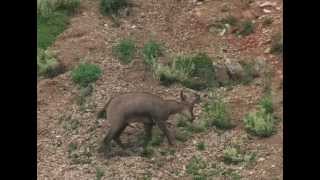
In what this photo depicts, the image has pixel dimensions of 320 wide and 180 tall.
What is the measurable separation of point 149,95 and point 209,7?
354 centimetres

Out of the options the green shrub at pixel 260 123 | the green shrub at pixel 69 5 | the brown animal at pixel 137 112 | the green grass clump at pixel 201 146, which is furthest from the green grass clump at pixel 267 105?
the green shrub at pixel 69 5

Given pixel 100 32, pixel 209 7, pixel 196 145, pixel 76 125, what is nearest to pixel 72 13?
pixel 100 32

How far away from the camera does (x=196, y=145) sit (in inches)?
402

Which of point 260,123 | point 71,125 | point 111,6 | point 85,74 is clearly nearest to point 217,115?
point 260,123

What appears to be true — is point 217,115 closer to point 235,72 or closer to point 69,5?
point 235,72

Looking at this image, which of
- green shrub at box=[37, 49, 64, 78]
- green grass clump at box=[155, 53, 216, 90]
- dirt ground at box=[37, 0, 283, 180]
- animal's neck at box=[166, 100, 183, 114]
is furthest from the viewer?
green shrub at box=[37, 49, 64, 78]

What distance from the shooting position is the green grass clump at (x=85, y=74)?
1145 centimetres

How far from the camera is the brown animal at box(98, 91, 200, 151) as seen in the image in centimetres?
A: 989

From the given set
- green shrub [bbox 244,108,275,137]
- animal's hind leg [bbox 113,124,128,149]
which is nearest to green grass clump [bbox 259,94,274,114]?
green shrub [bbox 244,108,275,137]

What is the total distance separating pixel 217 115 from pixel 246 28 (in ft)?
7.90

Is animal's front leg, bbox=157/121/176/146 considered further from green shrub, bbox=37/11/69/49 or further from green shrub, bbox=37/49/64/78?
green shrub, bbox=37/11/69/49

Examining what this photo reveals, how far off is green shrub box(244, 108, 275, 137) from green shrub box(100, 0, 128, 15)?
11.1ft

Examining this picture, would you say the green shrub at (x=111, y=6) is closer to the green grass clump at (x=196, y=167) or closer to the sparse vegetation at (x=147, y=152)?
the sparse vegetation at (x=147, y=152)

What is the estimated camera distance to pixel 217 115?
10.6m
